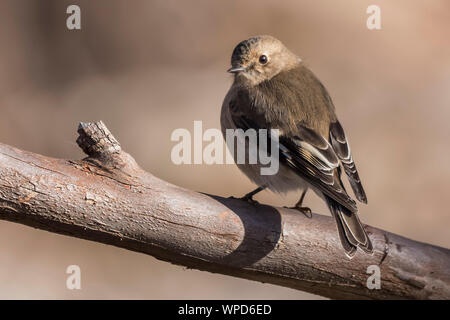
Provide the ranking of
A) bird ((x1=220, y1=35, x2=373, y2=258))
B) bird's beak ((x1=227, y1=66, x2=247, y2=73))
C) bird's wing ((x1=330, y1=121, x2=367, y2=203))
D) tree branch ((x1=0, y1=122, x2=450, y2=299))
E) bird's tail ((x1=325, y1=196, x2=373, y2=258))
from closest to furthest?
tree branch ((x1=0, y1=122, x2=450, y2=299)) < bird's tail ((x1=325, y1=196, x2=373, y2=258)) < bird ((x1=220, y1=35, x2=373, y2=258)) < bird's wing ((x1=330, y1=121, x2=367, y2=203)) < bird's beak ((x1=227, y1=66, x2=247, y2=73))

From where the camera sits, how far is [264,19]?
20.1 feet

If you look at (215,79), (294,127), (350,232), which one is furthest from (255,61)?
(215,79)

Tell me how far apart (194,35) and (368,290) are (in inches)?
149

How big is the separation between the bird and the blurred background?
1.82 metres

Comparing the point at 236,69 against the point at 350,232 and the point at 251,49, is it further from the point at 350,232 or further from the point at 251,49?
the point at 350,232

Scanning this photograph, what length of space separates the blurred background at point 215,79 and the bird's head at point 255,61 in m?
1.78

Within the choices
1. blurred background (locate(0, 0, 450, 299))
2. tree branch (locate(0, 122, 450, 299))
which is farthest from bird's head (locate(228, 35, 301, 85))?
blurred background (locate(0, 0, 450, 299))

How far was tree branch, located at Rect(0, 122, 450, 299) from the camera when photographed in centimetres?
252

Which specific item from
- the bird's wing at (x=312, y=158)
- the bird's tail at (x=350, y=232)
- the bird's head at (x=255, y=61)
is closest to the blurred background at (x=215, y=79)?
the bird's head at (x=255, y=61)

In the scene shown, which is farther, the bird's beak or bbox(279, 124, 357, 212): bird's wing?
the bird's beak

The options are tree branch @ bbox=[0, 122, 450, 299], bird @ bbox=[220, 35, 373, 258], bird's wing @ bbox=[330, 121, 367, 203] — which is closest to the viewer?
tree branch @ bbox=[0, 122, 450, 299]

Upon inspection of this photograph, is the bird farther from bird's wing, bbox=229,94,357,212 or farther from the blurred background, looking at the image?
the blurred background

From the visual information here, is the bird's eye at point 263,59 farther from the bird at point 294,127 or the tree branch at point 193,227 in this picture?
the tree branch at point 193,227

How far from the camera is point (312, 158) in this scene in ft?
10.5
